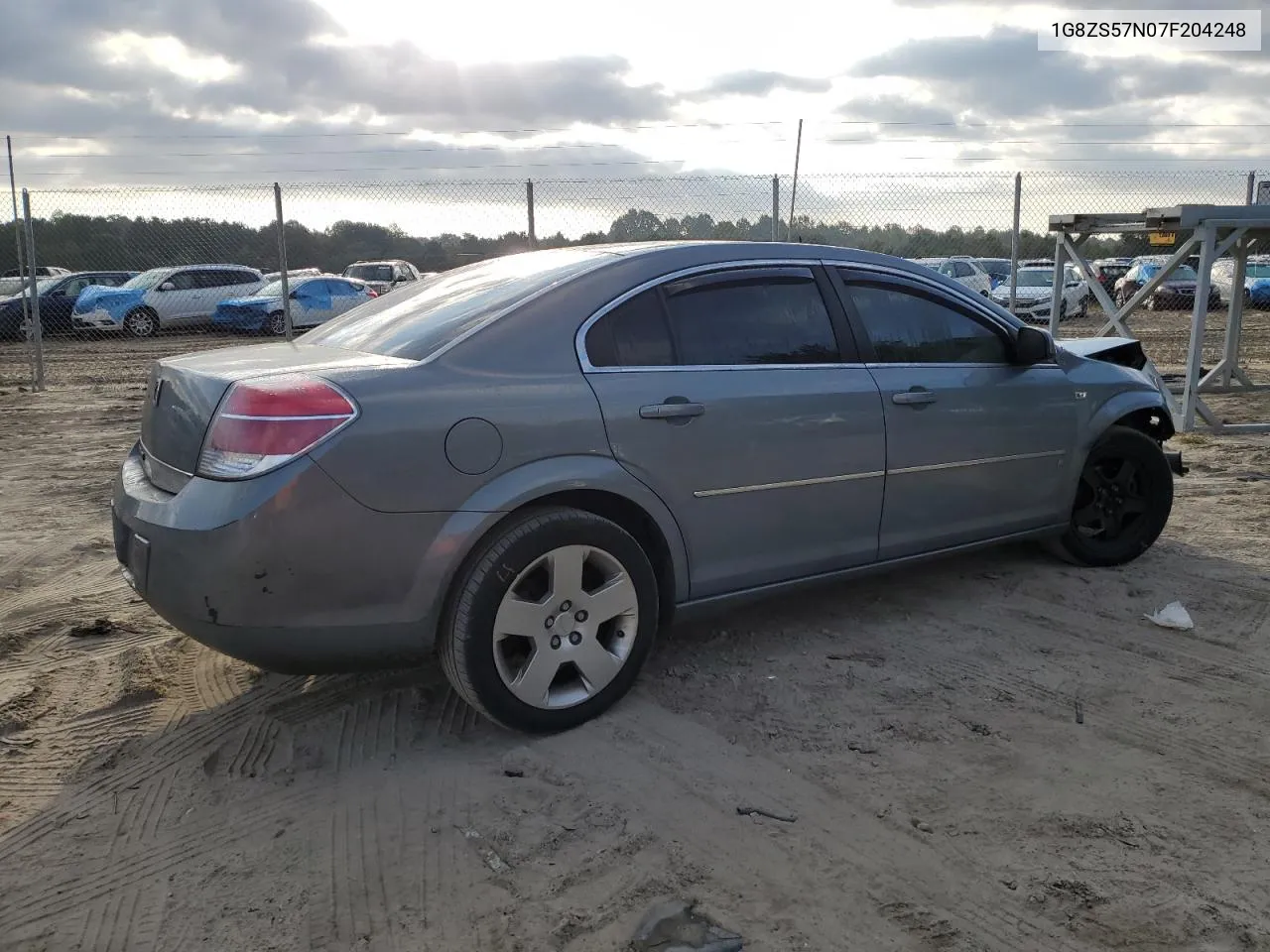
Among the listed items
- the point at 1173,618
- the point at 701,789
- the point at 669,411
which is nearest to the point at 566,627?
the point at 701,789

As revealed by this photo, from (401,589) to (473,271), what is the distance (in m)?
1.56

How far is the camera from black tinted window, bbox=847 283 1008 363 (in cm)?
439

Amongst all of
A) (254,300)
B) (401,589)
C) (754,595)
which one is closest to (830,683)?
(754,595)

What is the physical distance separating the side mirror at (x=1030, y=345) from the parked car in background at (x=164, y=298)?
19993 millimetres

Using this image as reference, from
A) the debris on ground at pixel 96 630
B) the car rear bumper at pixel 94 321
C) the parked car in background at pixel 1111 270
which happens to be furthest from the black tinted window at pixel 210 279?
the parked car in background at pixel 1111 270

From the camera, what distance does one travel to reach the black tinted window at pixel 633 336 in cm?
362

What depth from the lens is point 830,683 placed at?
12.9 ft

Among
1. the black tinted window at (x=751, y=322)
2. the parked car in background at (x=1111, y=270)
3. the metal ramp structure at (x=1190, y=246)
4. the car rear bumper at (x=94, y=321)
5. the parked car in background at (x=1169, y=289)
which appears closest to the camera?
the black tinted window at (x=751, y=322)

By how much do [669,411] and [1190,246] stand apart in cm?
714

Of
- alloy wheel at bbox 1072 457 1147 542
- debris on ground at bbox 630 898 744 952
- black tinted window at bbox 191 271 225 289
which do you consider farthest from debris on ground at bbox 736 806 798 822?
black tinted window at bbox 191 271 225 289

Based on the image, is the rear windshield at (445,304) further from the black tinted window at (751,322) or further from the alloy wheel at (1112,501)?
the alloy wheel at (1112,501)

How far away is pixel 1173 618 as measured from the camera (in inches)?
179

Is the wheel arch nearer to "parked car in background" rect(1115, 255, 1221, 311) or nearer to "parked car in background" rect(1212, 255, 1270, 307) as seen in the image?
"parked car in background" rect(1115, 255, 1221, 311)

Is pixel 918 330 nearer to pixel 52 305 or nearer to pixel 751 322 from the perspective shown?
pixel 751 322
